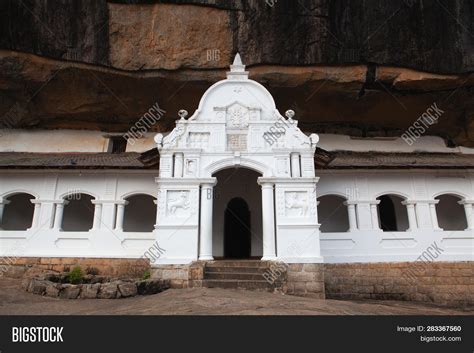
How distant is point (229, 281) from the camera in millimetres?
7973

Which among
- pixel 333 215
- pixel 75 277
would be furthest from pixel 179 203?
pixel 333 215

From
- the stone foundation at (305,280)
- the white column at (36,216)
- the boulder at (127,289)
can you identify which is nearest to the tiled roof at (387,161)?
the stone foundation at (305,280)

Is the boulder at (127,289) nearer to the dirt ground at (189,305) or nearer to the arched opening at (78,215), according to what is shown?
the dirt ground at (189,305)

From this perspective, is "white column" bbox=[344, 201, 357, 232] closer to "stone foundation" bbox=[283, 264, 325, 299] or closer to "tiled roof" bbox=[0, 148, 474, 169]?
"tiled roof" bbox=[0, 148, 474, 169]

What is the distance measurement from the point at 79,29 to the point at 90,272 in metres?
9.38

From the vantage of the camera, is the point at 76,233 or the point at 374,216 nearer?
the point at 76,233

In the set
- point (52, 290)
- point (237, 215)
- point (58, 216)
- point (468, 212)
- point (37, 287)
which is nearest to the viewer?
point (52, 290)

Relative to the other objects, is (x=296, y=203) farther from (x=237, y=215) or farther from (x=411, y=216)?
(x=411, y=216)

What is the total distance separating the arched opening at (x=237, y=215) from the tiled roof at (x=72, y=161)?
329cm

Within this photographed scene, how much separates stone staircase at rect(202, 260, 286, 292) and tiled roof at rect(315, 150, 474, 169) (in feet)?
14.3

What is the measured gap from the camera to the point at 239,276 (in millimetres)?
8211

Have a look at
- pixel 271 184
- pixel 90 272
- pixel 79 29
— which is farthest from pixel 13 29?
pixel 271 184

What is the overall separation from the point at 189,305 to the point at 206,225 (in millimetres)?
3508

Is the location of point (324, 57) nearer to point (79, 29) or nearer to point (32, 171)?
point (79, 29)
